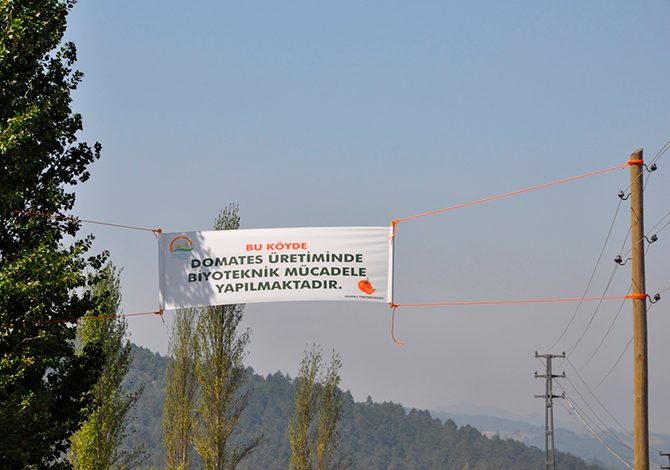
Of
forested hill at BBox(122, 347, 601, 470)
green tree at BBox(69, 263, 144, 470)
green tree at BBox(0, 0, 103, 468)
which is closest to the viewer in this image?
green tree at BBox(0, 0, 103, 468)

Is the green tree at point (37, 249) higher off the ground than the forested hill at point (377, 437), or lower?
higher

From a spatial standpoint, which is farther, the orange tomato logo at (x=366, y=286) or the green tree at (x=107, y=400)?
the green tree at (x=107, y=400)

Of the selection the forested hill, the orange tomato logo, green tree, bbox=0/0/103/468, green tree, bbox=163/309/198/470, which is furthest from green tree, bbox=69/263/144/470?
the forested hill

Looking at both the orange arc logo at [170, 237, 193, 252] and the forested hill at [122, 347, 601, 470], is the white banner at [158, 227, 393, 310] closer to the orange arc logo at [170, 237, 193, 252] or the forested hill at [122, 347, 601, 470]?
the orange arc logo at [170, 237, 193, 252]

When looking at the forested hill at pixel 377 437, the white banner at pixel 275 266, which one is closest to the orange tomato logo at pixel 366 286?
the white banner at pixel 275 266

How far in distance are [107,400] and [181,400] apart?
3642mm

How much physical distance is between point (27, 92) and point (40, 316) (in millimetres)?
3568

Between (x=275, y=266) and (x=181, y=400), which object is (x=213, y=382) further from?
(x=275, y=266)

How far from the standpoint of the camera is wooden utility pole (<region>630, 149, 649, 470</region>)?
38.5ft

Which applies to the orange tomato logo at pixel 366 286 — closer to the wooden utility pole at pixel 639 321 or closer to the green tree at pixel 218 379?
the wooden utility pole at pixel 639 321

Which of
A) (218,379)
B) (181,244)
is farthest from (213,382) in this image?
(181,244)

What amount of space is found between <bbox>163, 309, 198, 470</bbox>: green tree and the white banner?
52.9 ft

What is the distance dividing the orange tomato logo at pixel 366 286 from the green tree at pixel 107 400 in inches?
583

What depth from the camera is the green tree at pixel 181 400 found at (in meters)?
28.1
